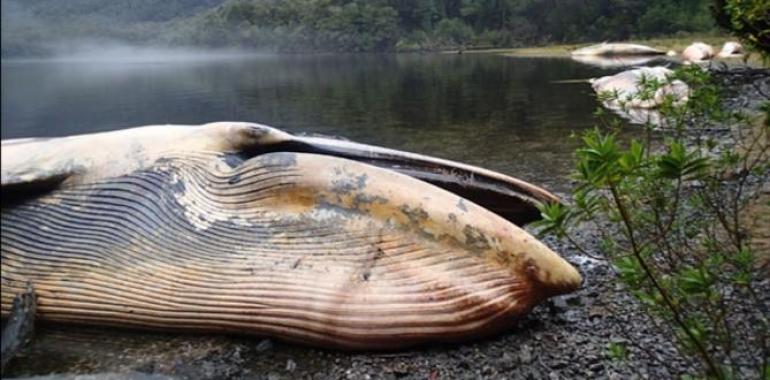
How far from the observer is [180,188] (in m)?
3.99

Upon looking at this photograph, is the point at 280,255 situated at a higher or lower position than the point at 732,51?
higher

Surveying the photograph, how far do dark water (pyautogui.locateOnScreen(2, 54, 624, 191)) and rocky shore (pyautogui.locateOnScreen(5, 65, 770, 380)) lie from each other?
134 cm

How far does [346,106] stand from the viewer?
18.8 meters

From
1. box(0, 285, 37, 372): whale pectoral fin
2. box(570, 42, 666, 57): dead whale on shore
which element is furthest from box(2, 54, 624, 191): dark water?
box(570, 42, 666, 57): dead whale on shore

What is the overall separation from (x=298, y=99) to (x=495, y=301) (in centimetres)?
1850

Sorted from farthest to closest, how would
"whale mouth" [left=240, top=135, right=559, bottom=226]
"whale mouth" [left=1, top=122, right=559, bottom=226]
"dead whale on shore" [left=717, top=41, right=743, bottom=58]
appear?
"dead whale on shore" [left=717, top=41, right=743, bottom=58], "whale mouth" [left=240, top=135, right=559, bottom=226], "whale mouth" [left=1, top=122, right=559, bottom=226]

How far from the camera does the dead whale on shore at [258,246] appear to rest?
3482 millimetres

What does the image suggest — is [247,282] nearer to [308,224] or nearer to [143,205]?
[308,224]

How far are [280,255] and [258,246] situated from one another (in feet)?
0.53

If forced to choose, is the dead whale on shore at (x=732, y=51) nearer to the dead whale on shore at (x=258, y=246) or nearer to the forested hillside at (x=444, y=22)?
the forested hillside at (x=444, y=22)

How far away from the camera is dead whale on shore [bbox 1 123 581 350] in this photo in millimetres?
3482

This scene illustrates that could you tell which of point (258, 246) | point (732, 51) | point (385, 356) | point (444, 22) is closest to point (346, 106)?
point (258, 246)

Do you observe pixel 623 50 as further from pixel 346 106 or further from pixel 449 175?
pixel 449 175

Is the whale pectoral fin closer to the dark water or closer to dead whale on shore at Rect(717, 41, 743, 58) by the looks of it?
the dark water
